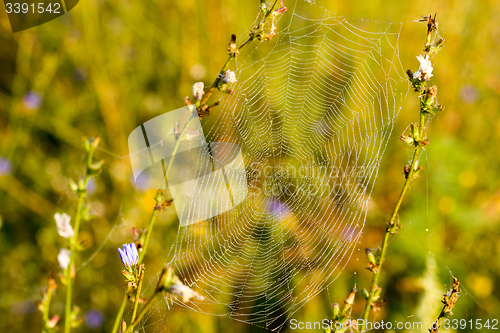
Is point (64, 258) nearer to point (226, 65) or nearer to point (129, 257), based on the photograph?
point (129, 257)

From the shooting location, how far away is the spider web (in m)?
2.28

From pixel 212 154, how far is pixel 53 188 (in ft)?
4.40

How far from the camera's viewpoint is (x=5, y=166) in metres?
2.76

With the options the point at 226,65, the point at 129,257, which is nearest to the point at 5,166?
the point at 129,257

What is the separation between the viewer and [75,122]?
3117 mm

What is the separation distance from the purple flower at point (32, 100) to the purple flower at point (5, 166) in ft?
1.45

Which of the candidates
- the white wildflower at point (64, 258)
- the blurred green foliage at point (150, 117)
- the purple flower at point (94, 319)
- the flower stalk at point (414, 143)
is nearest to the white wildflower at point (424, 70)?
the flower stalk at point (414, 143)

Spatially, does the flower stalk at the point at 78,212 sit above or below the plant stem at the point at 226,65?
below

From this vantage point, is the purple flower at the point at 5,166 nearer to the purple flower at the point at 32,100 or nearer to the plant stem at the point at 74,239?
the purple flower at the point at 32,100

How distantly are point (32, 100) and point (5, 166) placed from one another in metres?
0.56

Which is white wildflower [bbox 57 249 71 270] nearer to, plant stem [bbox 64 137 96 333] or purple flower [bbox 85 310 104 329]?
plant stem [bbox 64 137 96 333]

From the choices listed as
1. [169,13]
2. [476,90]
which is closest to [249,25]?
[169,13]

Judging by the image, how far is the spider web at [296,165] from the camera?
2.28 metres

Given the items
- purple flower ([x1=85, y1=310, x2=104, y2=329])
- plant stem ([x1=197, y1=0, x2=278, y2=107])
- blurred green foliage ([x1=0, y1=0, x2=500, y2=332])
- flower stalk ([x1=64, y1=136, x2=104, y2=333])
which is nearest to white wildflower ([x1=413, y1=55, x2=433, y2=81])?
plant stem ([x1=197, y1=0, x2=278, y2=107])
